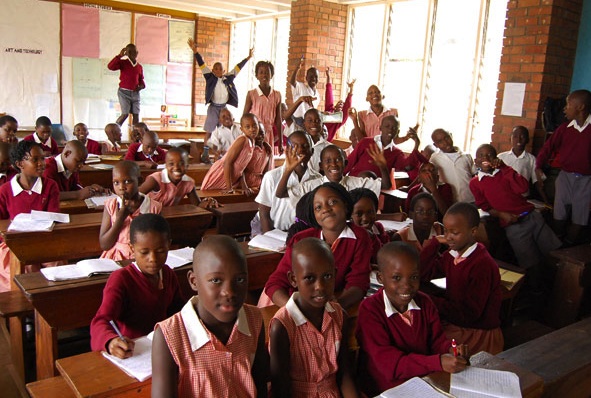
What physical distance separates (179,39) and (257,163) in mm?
8268

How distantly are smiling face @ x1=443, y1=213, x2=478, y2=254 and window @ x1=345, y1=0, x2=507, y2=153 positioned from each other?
4976 mm

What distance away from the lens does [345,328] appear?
6.06 feet

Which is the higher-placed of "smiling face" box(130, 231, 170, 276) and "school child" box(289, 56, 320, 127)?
"school child" box(289, 56, 320, 127)

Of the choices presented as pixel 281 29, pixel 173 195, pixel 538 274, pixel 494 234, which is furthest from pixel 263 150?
pixel 281 29

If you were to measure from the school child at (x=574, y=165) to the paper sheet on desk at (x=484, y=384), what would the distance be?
366 centimetres

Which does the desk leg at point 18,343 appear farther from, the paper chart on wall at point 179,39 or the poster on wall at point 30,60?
the paper chart on wall at point 179,39

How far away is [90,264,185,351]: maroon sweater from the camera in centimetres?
194

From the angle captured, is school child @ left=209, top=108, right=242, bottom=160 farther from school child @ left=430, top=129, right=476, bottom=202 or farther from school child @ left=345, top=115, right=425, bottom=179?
school child @ left=430, top=129, right=476, bottom=202

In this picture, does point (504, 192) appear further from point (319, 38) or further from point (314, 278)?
point (319, 38)

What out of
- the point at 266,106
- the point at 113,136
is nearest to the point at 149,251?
the point at 266,106

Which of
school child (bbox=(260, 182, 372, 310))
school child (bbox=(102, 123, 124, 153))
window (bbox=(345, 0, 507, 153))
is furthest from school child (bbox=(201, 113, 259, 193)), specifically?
window (bbox=(345, 0, 507, 153))

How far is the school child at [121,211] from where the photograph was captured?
2830mm

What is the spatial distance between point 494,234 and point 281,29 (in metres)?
7.66

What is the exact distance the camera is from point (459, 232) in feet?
8.28
